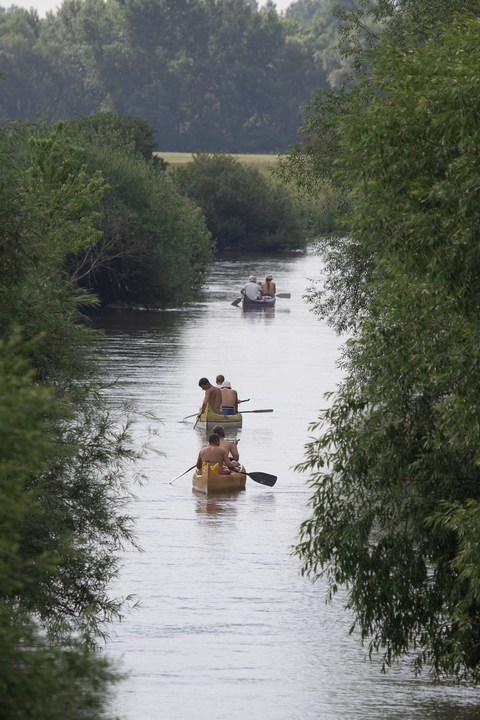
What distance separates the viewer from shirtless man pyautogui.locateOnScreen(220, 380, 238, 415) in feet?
113

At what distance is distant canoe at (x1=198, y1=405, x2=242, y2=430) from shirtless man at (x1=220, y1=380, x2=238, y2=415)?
188 mm

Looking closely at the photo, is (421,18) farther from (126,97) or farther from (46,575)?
(126,97)

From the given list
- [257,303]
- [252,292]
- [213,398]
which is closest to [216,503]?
[213,398]

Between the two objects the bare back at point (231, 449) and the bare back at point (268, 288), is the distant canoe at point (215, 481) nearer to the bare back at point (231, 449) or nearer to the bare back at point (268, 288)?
the bare back at point (231, 449)

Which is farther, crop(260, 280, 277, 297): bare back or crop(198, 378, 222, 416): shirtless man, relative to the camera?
crop(260, 280, 277, 297): bare back

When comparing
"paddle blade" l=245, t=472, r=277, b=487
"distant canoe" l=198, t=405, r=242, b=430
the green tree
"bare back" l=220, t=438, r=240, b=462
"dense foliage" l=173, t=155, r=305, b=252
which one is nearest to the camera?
the green tree

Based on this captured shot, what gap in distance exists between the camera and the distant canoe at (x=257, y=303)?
6306 cm

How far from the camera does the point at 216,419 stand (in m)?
35.0

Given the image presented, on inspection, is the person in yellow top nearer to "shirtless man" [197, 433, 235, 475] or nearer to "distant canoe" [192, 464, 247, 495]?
"distant canoe" [192, 464, 247, 495]

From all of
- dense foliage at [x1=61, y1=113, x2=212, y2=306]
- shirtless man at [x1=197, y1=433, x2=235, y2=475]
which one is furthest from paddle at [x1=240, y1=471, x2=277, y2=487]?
dense foliage at [x1=61, y1=113, x2=212, y2=306]

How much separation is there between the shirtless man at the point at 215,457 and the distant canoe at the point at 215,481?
122 millimetres

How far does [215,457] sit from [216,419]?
6485 millimetres

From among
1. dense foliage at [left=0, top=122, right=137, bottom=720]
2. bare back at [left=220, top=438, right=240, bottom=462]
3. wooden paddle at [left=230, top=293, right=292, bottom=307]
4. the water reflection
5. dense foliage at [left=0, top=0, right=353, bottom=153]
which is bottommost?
wooden paddle at [left=230, top=293, right=292, bottom=307]

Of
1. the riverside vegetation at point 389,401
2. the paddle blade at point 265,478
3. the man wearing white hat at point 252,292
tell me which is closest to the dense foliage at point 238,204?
the man wearing white hat at point 252,292
